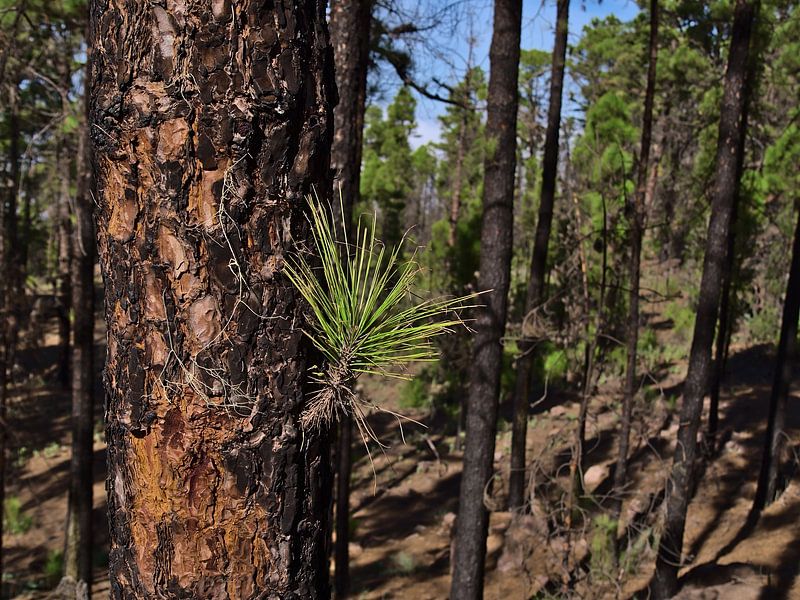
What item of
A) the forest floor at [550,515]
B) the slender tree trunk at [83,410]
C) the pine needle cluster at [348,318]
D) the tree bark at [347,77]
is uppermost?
the tree bark at [347,77]

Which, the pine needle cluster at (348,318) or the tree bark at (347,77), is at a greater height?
the tree bark at (347,77)

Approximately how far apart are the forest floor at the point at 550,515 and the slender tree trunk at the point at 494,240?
0.64 metres

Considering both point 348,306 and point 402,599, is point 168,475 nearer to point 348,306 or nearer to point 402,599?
point 348,306

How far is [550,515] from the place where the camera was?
708cm

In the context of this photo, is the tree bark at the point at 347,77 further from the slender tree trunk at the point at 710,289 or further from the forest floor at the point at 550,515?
the slender tree trunk at the point at 710,289

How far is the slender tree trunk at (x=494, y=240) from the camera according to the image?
6.16 meters

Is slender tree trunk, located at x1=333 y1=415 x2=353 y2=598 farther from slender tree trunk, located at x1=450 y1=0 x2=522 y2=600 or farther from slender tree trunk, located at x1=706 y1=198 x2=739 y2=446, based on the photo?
slender tree trunk, located at x1=706 y1=198 x2=739 y2=446

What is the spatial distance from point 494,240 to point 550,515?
311 cm

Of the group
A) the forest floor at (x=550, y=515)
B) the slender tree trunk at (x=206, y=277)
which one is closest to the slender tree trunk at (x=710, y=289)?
the forest floor at (x=550, y=515)

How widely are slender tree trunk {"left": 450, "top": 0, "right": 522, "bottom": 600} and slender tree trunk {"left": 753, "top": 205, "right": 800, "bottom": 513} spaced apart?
6.71 metres

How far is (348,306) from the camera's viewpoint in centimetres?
147

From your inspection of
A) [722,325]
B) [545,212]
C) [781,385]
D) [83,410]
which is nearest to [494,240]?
[545,212]

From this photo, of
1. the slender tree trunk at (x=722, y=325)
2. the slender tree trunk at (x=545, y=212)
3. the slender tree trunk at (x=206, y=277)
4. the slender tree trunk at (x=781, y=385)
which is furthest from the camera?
the slender tree trunk at (x=722, y=325)

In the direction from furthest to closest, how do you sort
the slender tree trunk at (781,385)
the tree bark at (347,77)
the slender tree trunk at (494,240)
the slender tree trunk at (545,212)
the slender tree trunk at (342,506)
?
the slender tree trunk at (781,385), the slender tree trunk at (545,212), the slender tree trunk at (342,506), the slender tree trunk at (494,240), the tree bark at (347,77)
